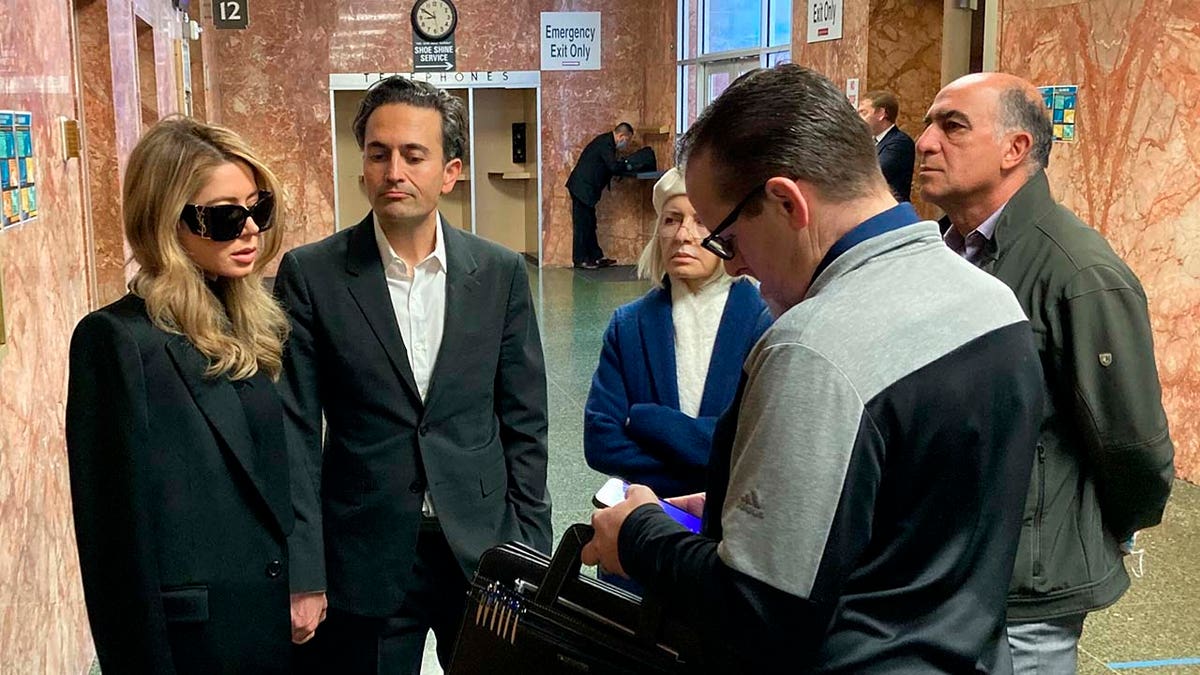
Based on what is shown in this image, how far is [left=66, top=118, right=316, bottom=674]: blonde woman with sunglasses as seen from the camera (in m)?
1.85

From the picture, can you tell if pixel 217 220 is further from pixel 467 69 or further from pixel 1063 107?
pixel 467 69

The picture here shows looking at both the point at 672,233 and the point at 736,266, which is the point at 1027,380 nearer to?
the point at 736,266

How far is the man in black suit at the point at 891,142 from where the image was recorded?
25.5 ft

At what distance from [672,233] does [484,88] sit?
12678mm

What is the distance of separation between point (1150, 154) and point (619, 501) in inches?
174

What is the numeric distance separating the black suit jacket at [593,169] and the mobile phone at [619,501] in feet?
39.3

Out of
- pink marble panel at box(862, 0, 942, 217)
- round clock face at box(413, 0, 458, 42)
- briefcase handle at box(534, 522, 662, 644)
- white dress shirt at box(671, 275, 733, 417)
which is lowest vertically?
briefcase handle at box(534, 522, 662, 644)

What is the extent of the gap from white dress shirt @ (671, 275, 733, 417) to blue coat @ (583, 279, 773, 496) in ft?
0.05

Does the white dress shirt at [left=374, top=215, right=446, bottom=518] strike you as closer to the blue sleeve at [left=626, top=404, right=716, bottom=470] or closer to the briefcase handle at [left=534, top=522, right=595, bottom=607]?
the blue sleeve at [left=626, top=404, right=716, bottom=470]

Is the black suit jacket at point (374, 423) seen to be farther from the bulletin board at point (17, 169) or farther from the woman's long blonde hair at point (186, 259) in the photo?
the bulletin board at point (17, 169)

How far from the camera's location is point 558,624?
4.93ft

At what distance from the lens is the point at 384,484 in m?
2.30

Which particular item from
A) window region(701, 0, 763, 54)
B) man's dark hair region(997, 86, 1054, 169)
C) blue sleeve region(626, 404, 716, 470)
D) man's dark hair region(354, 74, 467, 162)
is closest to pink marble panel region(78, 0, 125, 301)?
man's dark hair region(354, 74, 467, 162)

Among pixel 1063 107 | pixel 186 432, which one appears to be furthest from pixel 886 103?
pixel 186 432
